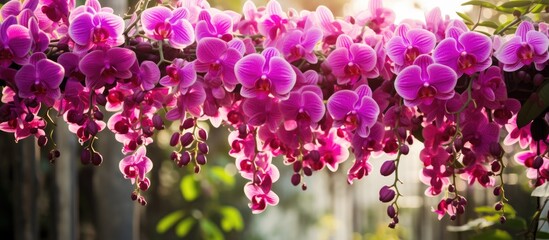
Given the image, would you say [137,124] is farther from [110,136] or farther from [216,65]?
[110,136]

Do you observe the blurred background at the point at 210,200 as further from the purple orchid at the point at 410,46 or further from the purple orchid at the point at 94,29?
the purple orchid at the point at 94,29

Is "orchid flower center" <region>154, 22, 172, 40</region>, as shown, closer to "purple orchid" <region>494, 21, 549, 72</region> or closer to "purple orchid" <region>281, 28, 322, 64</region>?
"purple orchid" <region>281, 28, 322, 64</region>

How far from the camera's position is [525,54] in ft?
2.18

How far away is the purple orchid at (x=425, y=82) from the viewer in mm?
653

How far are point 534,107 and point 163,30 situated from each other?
1.18ft

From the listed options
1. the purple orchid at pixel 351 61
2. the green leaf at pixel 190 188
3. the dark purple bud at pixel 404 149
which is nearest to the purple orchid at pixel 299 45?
the purple orchid at pixel 351 61

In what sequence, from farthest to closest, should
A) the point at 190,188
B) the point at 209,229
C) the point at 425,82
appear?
the point at 209,229
the point at 190,188
the point at 425,82

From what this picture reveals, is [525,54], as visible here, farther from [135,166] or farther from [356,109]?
[135,166]

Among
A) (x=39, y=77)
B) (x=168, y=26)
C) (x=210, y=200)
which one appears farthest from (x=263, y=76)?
(x=210, y=200)

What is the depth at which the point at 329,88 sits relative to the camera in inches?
28.5

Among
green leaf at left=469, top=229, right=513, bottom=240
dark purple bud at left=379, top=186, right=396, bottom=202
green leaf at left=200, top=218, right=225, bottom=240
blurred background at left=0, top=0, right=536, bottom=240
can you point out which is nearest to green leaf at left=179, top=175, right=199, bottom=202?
blurred background at left=0, top=0, right=536, bottom=240

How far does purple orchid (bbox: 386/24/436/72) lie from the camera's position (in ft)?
2.22

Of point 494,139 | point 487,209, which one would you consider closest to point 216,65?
point 494,139

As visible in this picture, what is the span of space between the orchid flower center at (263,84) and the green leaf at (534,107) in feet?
0.79
